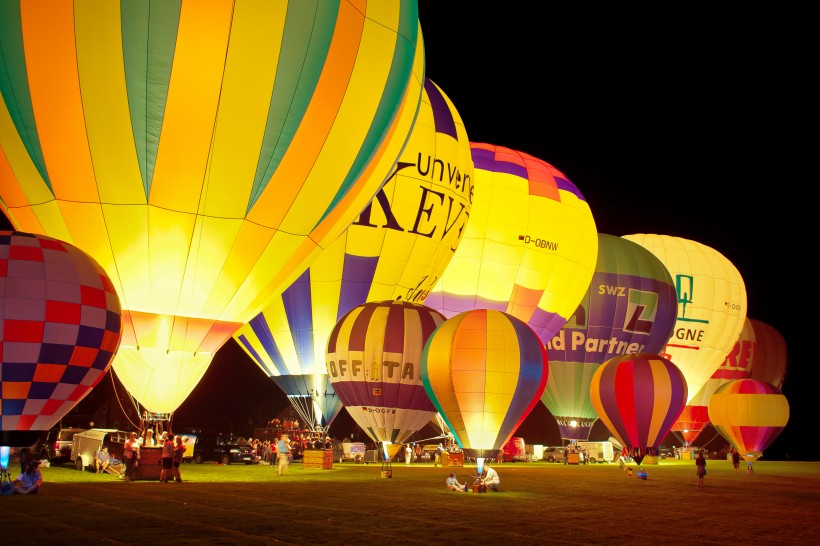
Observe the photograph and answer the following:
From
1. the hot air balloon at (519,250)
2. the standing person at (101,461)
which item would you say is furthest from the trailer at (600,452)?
the standing person at (101,461)

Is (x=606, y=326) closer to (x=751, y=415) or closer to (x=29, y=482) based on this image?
(x=751, y=415)

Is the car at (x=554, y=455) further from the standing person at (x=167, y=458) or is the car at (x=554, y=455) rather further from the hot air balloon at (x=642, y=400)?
the standing person at (x=167, y=458)

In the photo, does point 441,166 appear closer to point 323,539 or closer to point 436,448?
point 436,448

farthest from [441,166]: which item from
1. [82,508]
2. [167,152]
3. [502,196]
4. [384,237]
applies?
[82,508]

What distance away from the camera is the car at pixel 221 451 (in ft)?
67.3

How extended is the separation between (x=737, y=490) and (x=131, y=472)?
384 inches

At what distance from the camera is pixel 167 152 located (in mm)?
11633

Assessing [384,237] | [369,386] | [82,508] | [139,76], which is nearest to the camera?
[82,508]

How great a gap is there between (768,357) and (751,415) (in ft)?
45.3

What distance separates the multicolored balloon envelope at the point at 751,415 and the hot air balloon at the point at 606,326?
8.61 ft

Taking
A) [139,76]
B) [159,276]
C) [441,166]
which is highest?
[441,166]

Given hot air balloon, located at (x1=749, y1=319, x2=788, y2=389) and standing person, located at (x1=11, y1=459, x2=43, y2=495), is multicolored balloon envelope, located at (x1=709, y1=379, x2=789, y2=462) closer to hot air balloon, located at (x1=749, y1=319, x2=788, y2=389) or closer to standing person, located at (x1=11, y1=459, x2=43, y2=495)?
hot air balloon, located at (x1=749, y1=319, x2=788, y2=389)

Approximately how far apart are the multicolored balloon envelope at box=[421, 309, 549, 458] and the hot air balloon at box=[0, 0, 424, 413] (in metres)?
3.54

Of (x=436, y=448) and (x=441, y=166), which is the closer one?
(x=441, y=166)
